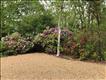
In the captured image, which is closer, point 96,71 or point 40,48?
point 96,71

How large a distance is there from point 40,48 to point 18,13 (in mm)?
3498

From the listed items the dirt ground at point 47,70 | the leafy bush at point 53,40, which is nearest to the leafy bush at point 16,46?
the leafy bush at point 53,40

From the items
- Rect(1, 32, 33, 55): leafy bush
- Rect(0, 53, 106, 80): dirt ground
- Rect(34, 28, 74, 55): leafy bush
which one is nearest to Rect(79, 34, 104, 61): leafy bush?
Rect(34, 28, 74, 55): leafy bush

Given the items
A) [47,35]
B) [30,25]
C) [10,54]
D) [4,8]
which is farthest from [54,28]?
[4,8]

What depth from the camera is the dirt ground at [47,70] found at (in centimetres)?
827

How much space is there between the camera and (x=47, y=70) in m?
8.96

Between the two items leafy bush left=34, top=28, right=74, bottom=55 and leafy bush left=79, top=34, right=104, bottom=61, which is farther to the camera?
leafy bush left=34, top=28, right=74, bottom=55

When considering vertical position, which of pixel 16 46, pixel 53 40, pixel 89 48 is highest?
pixel 53 40

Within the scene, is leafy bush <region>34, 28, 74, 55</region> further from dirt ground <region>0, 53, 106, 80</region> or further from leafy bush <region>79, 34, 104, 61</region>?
dirt ground <region>0, 53, 106, 80</region>

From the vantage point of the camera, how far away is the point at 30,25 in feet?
46.8

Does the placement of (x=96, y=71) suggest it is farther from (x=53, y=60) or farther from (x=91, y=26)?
(x=91, y=26)

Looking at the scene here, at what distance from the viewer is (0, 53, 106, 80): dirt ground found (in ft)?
27.1

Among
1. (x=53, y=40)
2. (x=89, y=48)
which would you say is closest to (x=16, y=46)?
(x=53, y=40)

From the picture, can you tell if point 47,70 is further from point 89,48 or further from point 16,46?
point 16,46
